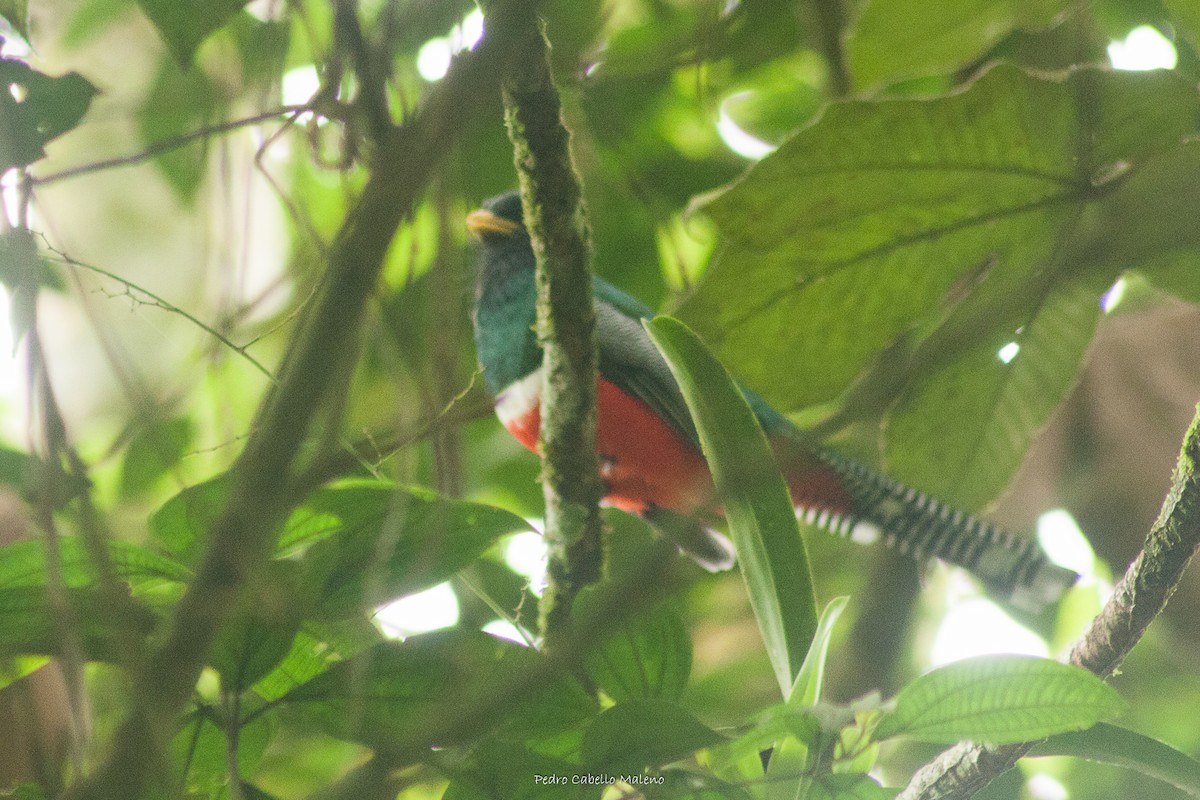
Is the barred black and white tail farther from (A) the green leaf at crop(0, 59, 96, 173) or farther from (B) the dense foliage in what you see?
(A) the green leaf at crop(0, 59, 96, 173)

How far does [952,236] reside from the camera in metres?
1.92

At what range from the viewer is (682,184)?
110 inches

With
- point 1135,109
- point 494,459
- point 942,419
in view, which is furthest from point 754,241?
point 494,459

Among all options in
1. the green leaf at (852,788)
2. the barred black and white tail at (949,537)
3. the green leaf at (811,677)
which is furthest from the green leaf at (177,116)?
the green leaf at (852,788)

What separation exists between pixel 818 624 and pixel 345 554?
0.61m

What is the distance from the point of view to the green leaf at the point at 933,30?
212 cm

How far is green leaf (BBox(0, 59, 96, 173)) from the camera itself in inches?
58.5

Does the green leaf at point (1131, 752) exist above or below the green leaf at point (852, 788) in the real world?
below

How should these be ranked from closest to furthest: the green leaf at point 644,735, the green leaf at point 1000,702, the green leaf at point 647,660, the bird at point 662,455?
1. the green leaf at point 1000,702
2. the green leaf at point 644,735
3. the green leaf at point 647,660
4. the bird at point 662,455

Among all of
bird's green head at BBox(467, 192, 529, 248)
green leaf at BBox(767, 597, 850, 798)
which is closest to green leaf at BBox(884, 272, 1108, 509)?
green leaf at BBox(767, 597, 850, 798)

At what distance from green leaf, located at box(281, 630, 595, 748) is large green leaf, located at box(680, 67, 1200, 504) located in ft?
2.33

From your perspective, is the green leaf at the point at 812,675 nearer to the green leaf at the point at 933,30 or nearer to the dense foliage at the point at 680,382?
the dense foliage at the point at 680,382

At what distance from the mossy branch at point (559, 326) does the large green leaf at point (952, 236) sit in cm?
29

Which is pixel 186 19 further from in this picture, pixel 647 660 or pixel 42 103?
pixel 647 660
